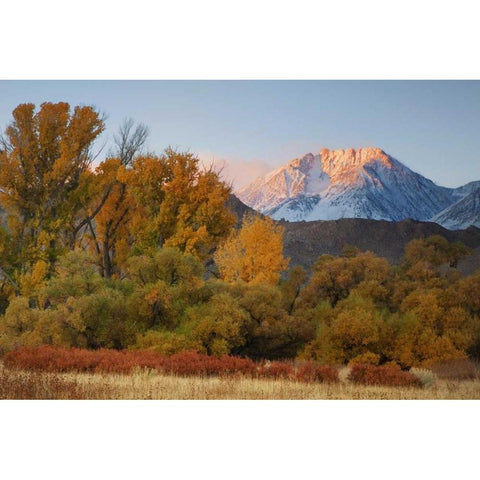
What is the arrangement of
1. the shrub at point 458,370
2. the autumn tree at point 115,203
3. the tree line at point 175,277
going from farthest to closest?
the autumn tree at point 115,203
the tree line at point 175,277
the shrub at point 458,370

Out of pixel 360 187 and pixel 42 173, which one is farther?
pixel 42 173

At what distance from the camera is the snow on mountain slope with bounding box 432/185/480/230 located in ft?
34.8

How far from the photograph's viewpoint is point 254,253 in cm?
1269

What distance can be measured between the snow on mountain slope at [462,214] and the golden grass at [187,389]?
8.45 ft

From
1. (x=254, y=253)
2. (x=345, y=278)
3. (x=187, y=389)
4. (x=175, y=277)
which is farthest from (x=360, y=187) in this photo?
(x=187, y=389)

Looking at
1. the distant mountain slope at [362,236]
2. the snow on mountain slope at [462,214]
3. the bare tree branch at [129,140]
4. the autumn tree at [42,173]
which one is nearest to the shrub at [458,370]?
the distant mountain slope at [362,236]

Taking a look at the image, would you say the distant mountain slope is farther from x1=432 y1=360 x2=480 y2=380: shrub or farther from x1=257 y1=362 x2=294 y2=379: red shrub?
x1=257 y1=362 x2=294 y2=379: red shrub

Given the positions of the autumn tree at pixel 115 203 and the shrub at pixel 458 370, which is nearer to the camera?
the shrub at pixel 458 370

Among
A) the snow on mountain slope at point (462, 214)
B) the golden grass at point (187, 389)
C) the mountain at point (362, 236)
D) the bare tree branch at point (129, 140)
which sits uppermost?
the bare tree branch at point (129, 140)

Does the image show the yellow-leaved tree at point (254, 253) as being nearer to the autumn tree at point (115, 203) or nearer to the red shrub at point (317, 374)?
the autumn tree at point (115, 203)

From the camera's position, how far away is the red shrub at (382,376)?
940cm

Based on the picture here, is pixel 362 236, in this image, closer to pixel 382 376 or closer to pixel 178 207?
pixel 382 376

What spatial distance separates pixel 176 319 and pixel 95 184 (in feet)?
9.63

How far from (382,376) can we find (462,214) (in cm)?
288
